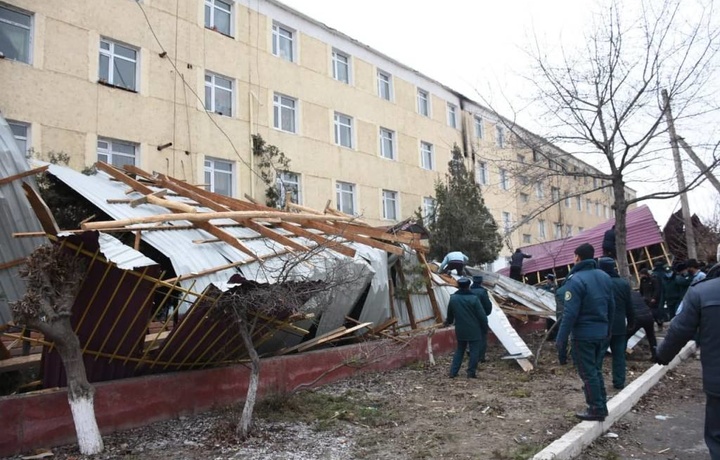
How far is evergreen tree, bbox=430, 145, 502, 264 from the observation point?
19.7 m

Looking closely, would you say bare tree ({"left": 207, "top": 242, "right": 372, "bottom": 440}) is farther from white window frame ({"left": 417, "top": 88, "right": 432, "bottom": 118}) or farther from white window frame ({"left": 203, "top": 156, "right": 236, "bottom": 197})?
white window frame ({"left": 417, "top": 88, "right": 432, "bottom": 118})

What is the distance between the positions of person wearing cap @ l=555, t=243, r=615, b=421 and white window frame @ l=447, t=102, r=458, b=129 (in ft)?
69.5

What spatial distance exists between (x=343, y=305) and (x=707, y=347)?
19.4 ft

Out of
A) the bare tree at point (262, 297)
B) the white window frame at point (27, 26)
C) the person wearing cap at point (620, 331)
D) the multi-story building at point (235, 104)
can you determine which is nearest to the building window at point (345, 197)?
the multi-story building at point (235, 104)

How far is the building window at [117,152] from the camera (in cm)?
1384

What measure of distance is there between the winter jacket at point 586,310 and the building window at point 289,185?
1208 cm

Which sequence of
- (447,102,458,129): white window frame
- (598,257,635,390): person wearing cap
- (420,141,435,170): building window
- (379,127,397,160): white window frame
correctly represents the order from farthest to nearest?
(447,102,458,129): white window frame < (420,141,435,170): building window < (379,127,397,160): white window frame < (598,257,635,390): person wearing cap

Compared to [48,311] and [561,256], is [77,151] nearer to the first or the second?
[48,311]

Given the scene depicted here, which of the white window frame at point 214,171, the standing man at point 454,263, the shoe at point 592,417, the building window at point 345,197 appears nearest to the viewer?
the shoe at point 592,417

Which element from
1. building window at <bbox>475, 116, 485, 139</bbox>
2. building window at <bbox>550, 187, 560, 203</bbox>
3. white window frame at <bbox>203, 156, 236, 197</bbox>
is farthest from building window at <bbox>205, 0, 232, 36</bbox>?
building window at <bbox>475, 116, 485, 139</bbox>

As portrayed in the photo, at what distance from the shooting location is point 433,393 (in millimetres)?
7605

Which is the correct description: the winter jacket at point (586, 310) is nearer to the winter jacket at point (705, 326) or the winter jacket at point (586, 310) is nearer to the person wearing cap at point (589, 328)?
the person wearing cap at point (589, 328)

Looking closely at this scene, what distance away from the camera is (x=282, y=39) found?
18.8 m

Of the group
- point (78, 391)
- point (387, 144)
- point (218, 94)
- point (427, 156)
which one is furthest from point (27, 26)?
point (427, 156)
